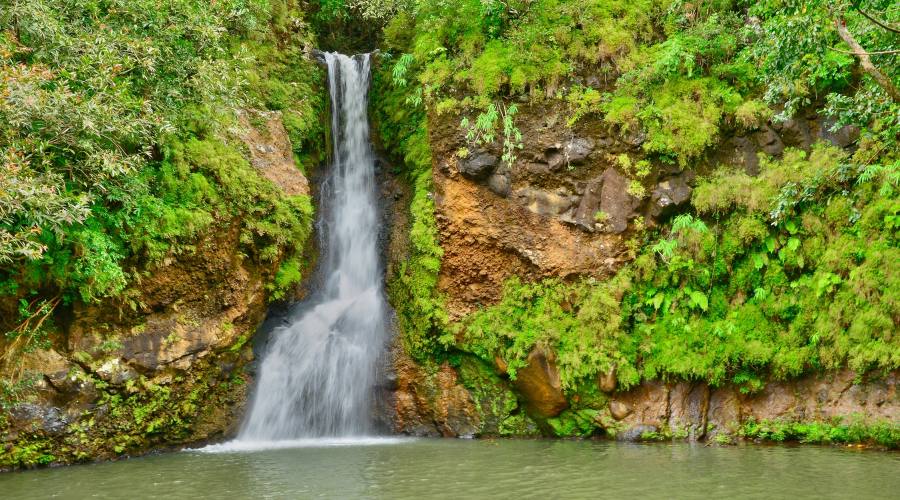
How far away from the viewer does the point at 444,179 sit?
12.2 m

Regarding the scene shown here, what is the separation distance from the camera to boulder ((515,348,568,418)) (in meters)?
10.7

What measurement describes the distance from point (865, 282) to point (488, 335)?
19.6 feet

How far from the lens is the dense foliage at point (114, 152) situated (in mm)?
7754

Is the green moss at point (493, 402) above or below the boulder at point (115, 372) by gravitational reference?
below

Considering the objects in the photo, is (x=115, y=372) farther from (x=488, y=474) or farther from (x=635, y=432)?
(x=635, y=432)

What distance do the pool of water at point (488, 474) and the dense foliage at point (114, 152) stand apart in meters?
2.76

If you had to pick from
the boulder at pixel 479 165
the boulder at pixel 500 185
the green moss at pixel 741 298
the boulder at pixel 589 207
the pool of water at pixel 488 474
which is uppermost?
the boulder at pixel 479 165

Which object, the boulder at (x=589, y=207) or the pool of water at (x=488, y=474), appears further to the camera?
the boulder at (x=589, y=207)

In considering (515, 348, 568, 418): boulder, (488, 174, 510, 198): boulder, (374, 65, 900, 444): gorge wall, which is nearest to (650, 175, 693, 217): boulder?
(374, 65, 900, 444): gorge wall

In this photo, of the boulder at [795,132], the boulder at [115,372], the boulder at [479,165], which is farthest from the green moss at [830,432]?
the boulder at [115,372]

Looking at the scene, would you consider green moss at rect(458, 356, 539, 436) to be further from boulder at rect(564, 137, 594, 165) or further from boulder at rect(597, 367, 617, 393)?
boulder at rect(564, 137, 594, 165)

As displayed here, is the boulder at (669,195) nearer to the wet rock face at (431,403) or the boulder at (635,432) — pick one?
the boulder at (635,432)

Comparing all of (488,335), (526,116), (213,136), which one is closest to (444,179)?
(526,116)

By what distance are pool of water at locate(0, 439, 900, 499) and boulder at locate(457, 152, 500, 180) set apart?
509 cm
